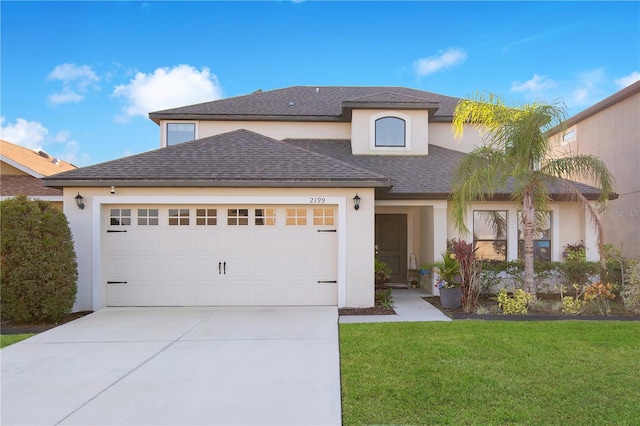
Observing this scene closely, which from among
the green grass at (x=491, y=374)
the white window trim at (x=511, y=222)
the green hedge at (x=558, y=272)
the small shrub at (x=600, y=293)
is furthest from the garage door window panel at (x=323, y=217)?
the small shrub at (x=600, y=293)

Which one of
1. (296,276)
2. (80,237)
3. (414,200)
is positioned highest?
(414,200)

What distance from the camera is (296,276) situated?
9516mm

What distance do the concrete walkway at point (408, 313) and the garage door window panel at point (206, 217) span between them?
3825 mm

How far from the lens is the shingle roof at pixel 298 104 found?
14180 millimetres

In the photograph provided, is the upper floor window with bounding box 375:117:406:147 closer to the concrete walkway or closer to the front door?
the front door

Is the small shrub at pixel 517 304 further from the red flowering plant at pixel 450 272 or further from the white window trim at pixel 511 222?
the white window trim at pixel 511 222

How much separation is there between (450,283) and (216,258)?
5710 millimetres

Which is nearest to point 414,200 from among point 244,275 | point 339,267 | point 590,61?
point 339,267

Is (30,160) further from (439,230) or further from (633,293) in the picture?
(633,293)

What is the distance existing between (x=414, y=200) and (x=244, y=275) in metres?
5.27

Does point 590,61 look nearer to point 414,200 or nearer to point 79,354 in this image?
point 414,200

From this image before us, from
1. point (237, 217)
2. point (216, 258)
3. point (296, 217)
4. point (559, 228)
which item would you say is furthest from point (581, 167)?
point (216, 258)

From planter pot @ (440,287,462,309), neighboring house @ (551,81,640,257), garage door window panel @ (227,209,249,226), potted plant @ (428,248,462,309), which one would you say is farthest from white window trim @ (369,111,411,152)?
garage door window panel @ (227,209,249,226)

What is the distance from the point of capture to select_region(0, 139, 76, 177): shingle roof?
561 inches
